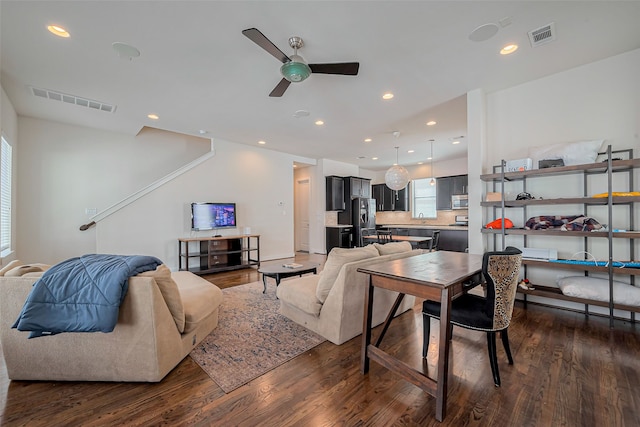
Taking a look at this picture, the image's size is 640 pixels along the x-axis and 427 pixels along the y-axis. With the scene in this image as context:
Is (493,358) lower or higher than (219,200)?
lower

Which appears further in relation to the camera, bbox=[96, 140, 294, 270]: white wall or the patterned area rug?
bbox=[96, 140, 294, 270]: white wall

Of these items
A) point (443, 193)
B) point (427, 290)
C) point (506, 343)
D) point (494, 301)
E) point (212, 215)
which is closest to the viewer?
point (427, 290)

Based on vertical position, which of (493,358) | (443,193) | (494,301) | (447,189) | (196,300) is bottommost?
(493,358)

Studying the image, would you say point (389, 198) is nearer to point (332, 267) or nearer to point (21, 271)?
point (332, 267)

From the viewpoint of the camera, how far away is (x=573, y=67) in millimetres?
3127

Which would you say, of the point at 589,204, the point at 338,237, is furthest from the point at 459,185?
the point at 589,204

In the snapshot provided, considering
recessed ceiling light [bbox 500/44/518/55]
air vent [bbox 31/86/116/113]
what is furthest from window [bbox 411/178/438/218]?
air vent [bbox 31/86/116/113]

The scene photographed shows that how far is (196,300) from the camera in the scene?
2.39 m

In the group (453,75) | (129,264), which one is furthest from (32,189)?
(453,75)

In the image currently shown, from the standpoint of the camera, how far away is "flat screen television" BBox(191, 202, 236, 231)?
18.0ft

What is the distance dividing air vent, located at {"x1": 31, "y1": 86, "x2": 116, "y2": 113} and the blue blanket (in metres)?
3.31

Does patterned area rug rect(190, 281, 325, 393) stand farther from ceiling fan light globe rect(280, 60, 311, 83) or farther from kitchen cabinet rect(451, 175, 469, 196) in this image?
kitchen cabinet rect(451, 175, 469, 196)

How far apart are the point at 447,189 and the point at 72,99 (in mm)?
8513

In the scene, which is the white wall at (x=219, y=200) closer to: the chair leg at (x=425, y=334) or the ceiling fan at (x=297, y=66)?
the ceiling fan at (x=297, y=66)
